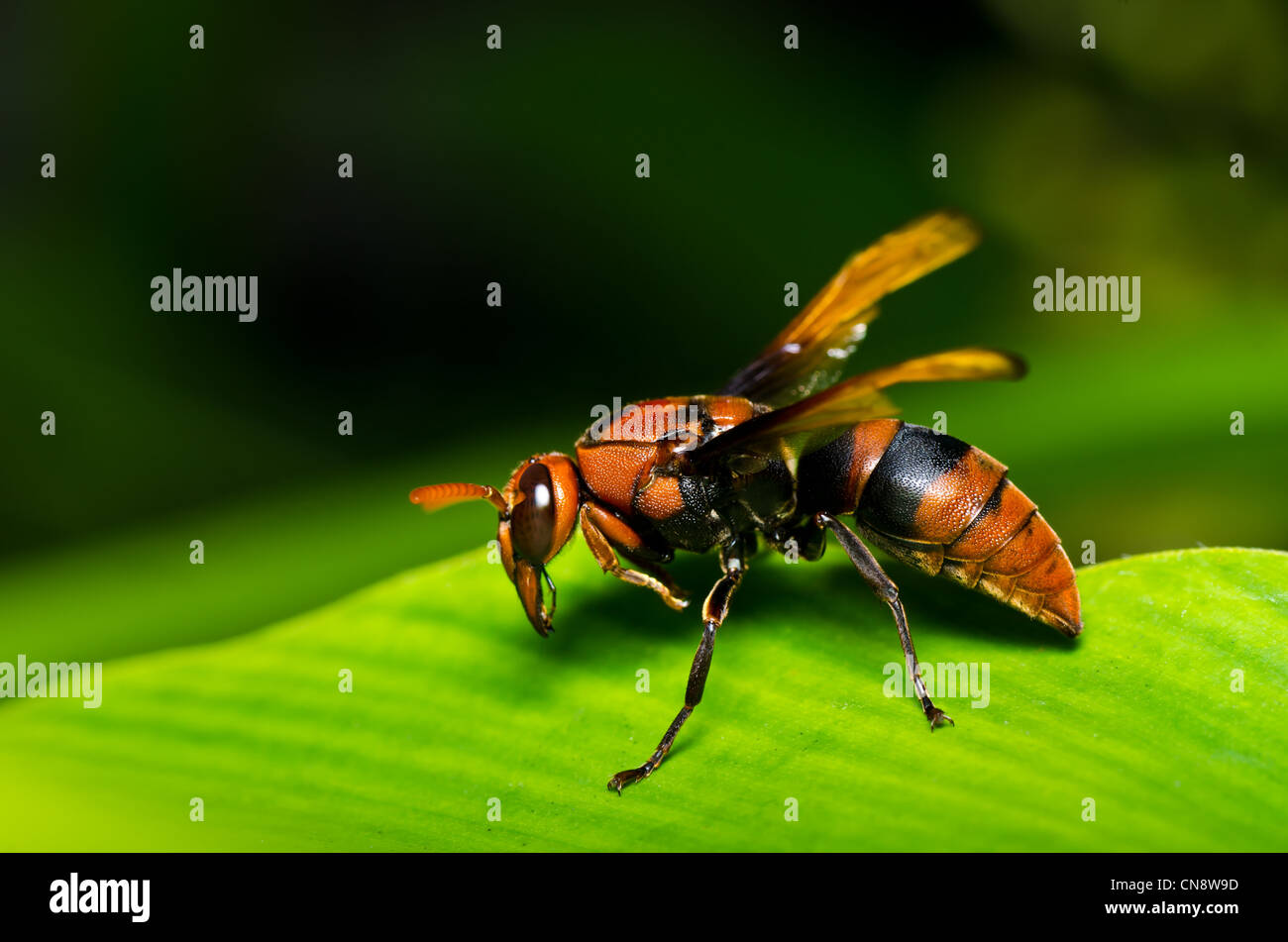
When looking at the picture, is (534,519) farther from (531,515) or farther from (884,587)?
(884,587)

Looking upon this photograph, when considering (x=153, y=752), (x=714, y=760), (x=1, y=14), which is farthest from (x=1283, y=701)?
(x=1, y=14)

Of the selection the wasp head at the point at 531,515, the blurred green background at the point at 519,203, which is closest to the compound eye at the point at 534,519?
the wasp head at the point at 531,515

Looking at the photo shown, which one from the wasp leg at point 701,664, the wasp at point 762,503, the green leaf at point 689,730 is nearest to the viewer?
the green leaf at point 689,730

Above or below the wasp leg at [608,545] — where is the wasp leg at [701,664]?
below

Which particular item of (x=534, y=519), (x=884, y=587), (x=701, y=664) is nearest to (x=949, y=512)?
(x=884, y=587)

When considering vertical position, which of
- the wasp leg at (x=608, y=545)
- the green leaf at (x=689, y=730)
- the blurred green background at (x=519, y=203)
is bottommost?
the green leaf at (x=689, y=730)

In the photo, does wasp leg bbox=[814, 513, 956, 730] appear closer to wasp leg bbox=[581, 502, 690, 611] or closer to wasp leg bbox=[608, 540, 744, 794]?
wasp leg bbox=[608, 540, 744, 794]

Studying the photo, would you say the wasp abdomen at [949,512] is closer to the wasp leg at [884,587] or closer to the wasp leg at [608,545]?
the wasp leg at [884,587]
